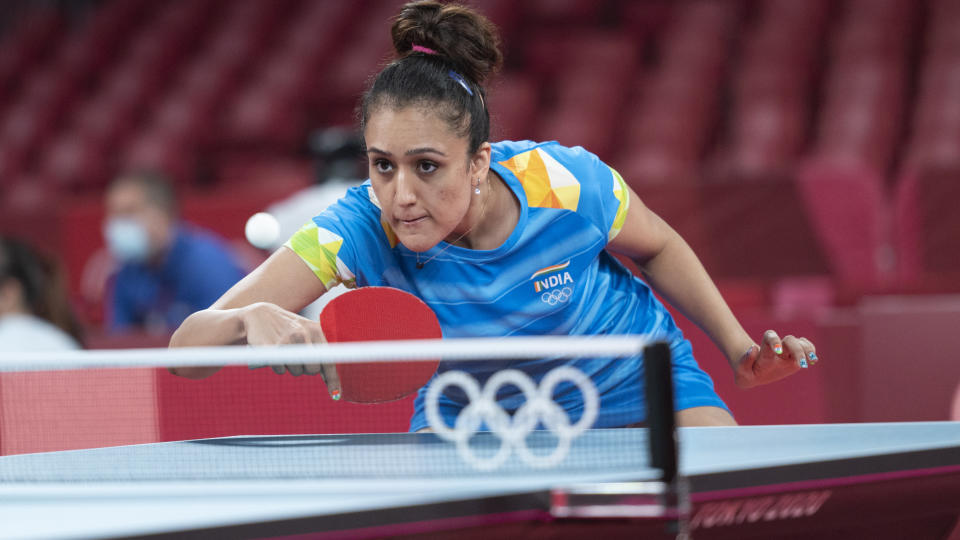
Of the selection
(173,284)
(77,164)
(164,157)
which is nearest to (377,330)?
(173,284)

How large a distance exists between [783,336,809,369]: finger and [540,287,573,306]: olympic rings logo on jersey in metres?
0.47

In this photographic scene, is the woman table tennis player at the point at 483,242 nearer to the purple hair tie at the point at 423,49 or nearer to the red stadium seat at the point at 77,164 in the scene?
the purple hair tie at the point at 423,49

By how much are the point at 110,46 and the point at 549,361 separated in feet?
36.2

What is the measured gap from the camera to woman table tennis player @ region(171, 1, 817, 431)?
84.4 inches

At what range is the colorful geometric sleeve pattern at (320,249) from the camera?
7.11ft

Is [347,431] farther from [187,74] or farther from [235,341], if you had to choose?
[187,74]

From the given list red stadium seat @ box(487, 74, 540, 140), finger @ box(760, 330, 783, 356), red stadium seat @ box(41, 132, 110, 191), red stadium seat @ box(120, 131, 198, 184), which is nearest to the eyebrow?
finger @ box(760, 330, 783, 356)

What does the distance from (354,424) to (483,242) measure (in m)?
0.46

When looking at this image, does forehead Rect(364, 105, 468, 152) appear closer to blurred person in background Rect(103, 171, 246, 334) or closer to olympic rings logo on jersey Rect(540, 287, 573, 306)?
olympic rings logo on jersey Rect(540, 287, 573, 306)

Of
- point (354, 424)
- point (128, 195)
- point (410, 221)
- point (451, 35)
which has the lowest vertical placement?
point (354, 424)

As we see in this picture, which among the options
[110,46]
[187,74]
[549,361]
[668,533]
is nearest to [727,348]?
[549,361]

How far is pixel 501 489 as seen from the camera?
4.49ft

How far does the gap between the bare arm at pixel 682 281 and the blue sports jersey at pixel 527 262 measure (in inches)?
2.5

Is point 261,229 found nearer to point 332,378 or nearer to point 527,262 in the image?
point 527,262
